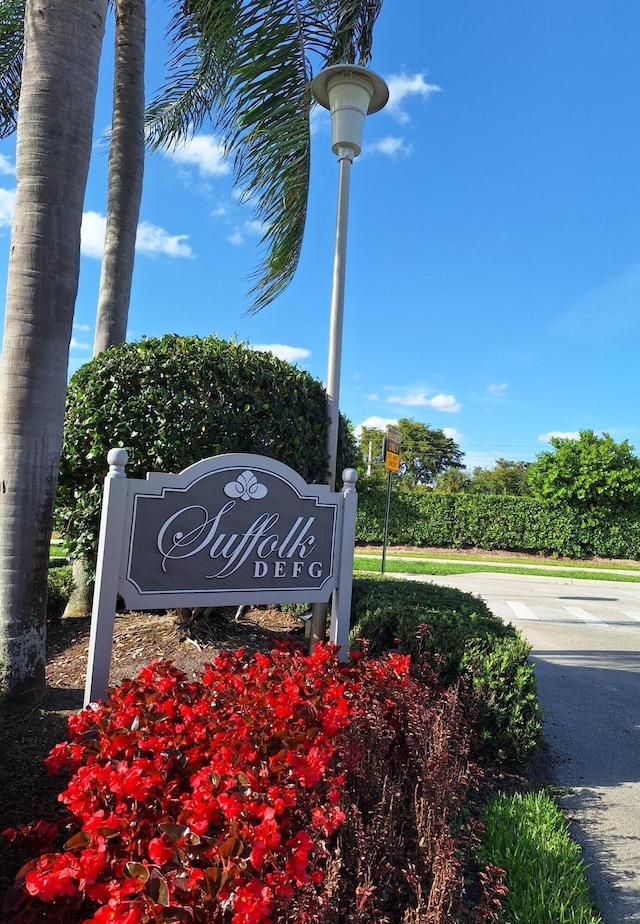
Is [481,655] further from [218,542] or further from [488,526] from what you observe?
[488,526]

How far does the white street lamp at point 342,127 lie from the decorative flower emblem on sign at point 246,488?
105 cm

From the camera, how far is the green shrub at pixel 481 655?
352 centimetres

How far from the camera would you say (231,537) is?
328 centimetres

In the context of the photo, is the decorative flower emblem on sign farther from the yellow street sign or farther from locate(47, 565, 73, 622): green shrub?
the yellow street sign

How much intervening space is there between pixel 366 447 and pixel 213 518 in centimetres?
5441

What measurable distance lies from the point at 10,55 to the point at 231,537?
8365mm

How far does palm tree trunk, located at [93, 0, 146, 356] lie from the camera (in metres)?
6.26

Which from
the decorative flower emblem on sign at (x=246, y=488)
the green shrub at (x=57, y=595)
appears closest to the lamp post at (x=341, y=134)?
the decorative flower emblem on sign at (x=246, y=488)

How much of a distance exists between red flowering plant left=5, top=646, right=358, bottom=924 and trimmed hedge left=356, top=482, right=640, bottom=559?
1744cm

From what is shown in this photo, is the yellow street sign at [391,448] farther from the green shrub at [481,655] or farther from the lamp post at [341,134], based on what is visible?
the lamp post at [341,134]

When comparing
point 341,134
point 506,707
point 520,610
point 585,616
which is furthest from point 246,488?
point 585,616

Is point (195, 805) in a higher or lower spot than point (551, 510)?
lower

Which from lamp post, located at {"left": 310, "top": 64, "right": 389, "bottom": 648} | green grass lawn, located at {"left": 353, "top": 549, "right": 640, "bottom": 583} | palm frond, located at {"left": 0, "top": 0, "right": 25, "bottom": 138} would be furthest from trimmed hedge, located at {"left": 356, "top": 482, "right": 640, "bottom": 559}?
lamp post, located at {"left": 310, "top": 64, "right": 389, "bottom": 648}

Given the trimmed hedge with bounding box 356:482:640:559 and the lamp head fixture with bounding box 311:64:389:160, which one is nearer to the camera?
the lamp head fixture with bounding box 311:64:389:160
